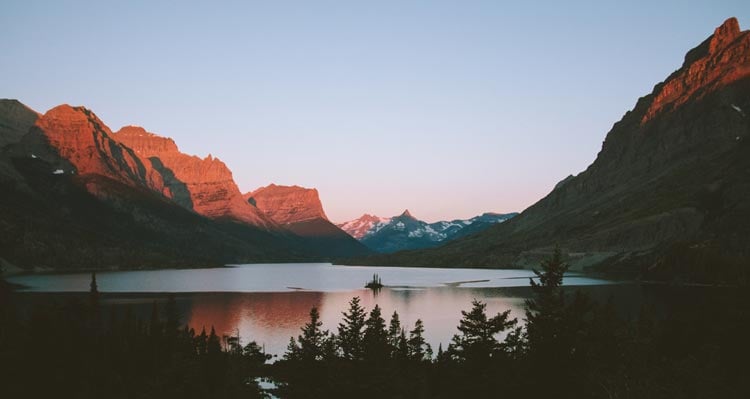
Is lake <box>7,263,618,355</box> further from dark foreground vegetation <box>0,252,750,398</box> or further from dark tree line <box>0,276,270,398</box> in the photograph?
dark foreground vegetation <box>0,252,750,398</box>

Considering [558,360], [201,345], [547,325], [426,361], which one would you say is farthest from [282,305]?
[558,360]

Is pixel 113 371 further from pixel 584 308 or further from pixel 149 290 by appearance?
pixel 149 290

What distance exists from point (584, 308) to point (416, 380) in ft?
79.9

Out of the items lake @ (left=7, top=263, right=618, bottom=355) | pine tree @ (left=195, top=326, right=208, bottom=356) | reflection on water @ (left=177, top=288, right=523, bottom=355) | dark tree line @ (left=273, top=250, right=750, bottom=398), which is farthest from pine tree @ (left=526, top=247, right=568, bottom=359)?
reflection on water @ (left=177, top=288, right=523, bottom=355)

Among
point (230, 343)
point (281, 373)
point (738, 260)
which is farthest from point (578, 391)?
point (738, 260)

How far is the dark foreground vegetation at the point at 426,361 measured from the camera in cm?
3812

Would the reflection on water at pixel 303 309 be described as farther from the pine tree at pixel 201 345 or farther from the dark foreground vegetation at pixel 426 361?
the dark foreground vegetation at pixel 426 361

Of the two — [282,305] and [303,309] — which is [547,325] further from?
[282,305]

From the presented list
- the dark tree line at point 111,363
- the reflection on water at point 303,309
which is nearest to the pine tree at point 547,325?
the dark tree line at point 111,363

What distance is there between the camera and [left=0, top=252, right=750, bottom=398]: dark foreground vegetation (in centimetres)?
3812

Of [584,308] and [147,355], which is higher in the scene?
[584,308]

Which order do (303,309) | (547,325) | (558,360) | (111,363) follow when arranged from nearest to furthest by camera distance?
1. (558,360)
2. (547,325)
3. (111,363)
4. (303,309)

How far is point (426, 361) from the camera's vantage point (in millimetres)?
70750

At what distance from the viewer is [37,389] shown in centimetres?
6425
